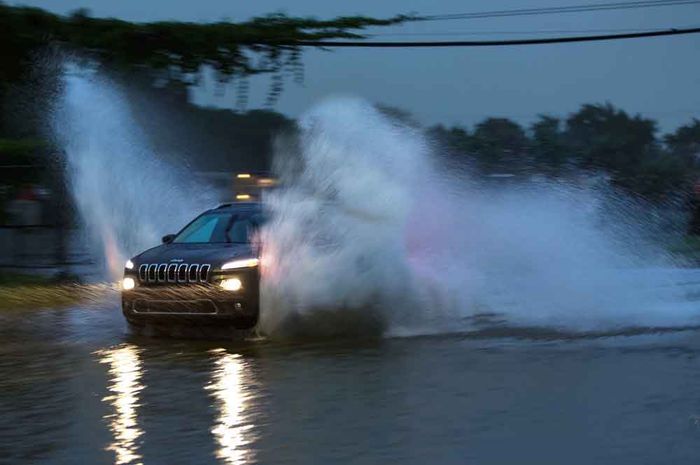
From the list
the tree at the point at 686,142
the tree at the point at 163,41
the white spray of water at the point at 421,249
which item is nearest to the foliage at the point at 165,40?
the tree at the point at 163,41

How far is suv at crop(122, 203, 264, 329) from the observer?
10.0 metres

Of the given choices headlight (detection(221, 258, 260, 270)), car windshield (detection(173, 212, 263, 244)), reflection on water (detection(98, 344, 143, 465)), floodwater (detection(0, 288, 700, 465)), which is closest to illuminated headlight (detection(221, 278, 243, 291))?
headlight (detection(221, 258, 260, 270))

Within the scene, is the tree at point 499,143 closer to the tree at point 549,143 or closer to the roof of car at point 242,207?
the tree at point 549,143

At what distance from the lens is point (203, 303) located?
10.0 metres

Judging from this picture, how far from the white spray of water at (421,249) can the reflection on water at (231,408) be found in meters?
1.69

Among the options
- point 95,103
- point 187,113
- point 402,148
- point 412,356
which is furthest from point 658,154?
point 412,356

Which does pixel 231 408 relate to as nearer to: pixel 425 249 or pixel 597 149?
pixel 425 249

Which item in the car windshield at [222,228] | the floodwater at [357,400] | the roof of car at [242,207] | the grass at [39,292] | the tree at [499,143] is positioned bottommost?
the floodwater at [357,400]

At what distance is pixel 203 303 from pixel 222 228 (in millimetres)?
1549

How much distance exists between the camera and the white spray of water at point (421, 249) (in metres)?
10.8

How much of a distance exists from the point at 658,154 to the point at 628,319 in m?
39.5

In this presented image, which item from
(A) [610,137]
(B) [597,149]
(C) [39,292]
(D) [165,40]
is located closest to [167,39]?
(D) [165,40]

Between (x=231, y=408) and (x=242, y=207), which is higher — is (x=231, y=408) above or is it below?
below

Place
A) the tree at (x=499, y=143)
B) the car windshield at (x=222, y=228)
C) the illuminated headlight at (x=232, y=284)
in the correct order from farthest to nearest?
the tree at (x=499, y=143), the car windshield at (x=222, y=228), the illuminated headlight at (x=232, y=284)
